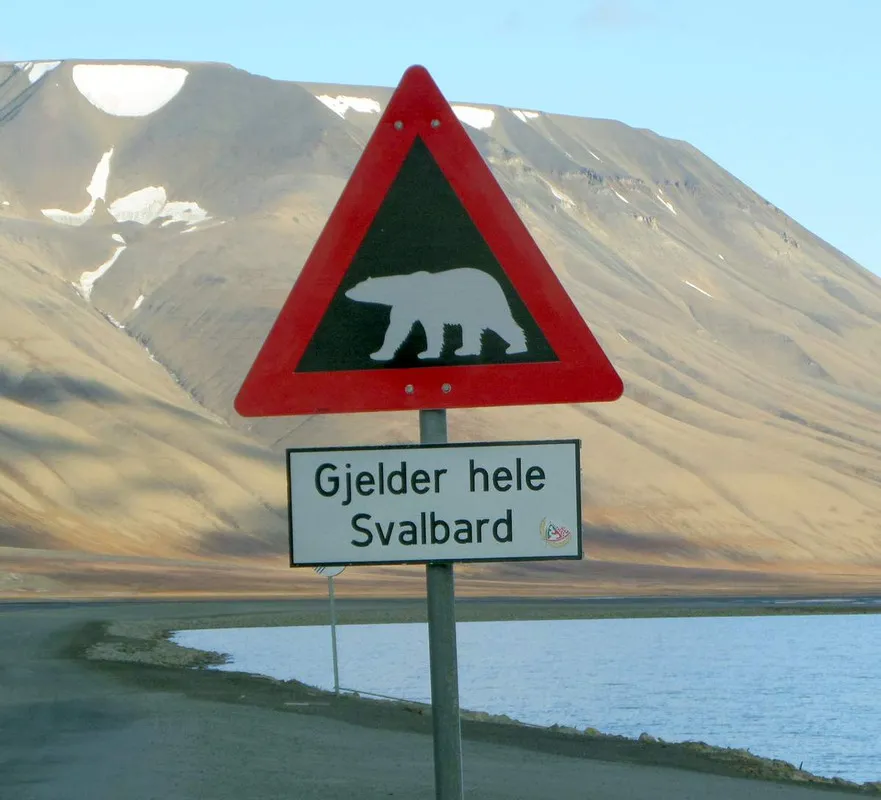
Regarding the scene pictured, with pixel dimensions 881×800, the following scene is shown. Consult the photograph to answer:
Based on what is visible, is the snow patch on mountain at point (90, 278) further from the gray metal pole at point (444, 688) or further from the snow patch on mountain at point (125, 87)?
the gray metal pole at point (444, 688)

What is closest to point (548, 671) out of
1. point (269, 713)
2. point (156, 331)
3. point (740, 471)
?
point (269, 713)

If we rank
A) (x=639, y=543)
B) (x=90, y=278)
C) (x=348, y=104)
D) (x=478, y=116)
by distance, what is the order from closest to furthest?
(x=639, y=543), (x=90, y=278), (x=348, y=104), (x=478, y=116)

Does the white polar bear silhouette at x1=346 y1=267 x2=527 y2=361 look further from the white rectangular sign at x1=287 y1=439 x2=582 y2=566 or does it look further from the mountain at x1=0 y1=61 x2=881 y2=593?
the mountain at x1=0 y1=61 x2=881 y2=593

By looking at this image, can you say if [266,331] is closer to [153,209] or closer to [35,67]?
[153,209]

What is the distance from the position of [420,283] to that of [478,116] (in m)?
165

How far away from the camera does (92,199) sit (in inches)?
5074

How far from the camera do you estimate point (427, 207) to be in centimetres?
401

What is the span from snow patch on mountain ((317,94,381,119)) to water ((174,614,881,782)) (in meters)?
112

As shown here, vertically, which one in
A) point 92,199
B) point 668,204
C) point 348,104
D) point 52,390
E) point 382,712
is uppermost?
point 348,104

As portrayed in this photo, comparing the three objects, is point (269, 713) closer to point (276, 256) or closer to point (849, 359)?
point (276, 256)

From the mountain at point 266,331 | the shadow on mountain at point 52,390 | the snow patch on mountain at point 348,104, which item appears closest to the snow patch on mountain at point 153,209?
the mountain at point 266,331

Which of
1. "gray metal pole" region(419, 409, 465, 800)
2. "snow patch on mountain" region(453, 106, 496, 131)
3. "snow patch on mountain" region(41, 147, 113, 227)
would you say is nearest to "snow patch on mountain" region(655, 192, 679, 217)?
"snow patch on mountain" region(453, 106, 496, 131)

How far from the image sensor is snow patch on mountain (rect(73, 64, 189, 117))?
14138cm

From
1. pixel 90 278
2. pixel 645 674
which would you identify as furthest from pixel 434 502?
pixel 90 278
